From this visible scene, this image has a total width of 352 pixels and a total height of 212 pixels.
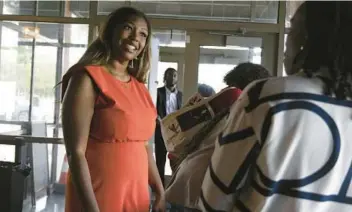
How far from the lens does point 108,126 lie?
1.38 m

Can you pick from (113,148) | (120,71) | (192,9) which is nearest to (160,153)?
(192,9)

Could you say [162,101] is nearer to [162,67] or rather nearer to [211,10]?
[162,67]

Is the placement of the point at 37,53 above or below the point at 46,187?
above

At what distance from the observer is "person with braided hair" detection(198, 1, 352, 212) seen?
0.84m

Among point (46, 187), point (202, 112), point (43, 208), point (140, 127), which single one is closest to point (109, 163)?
point (140, 127)

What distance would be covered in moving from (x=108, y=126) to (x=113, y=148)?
0.07m

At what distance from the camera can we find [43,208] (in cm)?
498

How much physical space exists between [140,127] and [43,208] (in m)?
3.92

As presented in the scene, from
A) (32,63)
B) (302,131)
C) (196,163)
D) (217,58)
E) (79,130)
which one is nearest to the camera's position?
(302,131)

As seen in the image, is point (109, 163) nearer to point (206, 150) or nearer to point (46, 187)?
point (206, 150)

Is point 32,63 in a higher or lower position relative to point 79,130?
higher

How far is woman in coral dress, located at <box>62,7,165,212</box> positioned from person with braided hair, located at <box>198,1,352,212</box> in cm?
57

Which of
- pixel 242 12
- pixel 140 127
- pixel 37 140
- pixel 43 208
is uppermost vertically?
pixel 242 12

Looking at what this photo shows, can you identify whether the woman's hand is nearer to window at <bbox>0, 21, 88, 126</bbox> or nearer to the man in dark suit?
the man in dark suit
